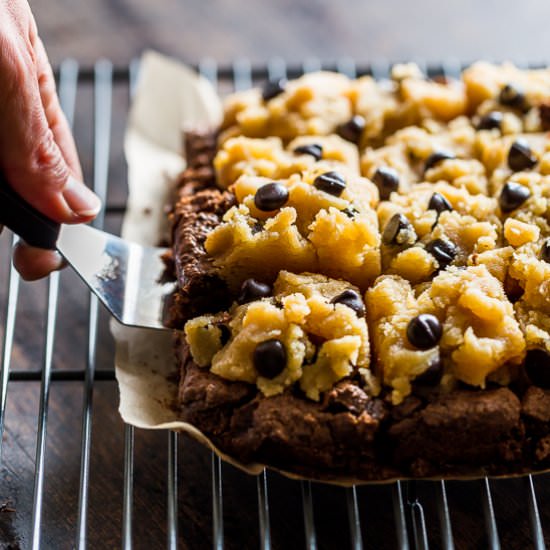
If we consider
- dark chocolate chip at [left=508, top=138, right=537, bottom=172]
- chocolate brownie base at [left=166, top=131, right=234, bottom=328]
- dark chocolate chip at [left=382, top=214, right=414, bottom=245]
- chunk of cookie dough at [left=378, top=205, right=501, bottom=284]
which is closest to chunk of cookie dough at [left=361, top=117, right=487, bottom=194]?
dark chocolate chip at [left=508, top=138, right=537, bottom=172]


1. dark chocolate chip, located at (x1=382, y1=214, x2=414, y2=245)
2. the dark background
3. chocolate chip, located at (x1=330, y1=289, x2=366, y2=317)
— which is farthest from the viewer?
the dark background

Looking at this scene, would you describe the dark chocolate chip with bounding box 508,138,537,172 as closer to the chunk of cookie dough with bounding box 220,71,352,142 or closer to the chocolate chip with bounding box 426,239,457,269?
the chocolate chip with bounding box 426,239,457,269

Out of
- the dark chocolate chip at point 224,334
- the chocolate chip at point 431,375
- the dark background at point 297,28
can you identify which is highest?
the dark background at point 297,28

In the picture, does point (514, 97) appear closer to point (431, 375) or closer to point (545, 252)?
point (545, 252)

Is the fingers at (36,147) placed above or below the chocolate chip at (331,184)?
above

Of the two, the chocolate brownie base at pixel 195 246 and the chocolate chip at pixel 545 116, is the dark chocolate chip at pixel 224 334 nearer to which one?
the chocolate brownie base at pixel 195 246

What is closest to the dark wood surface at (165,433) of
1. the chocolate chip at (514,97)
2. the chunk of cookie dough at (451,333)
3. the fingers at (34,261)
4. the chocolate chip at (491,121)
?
the fingers at (34,261)

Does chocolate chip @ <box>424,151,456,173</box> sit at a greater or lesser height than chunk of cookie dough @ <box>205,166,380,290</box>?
greater
